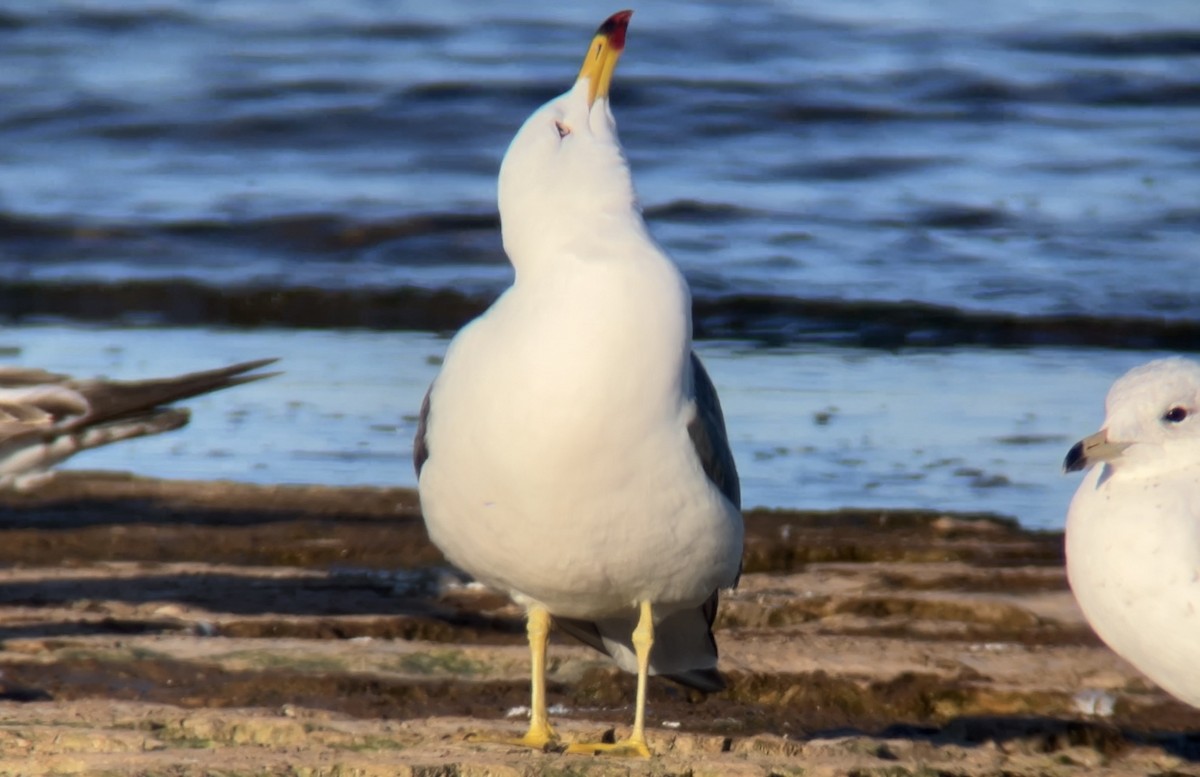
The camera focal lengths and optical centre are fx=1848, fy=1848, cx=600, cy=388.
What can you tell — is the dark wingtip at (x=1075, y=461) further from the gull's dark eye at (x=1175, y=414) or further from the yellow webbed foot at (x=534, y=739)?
the yellow webbed foot at (x=534, y=739)

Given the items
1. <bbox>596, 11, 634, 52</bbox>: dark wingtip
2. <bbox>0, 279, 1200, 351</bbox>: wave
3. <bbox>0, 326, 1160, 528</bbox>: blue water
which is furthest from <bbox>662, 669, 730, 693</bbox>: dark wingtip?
<bbox>0, 279, 1200, 351</bbox>: wave

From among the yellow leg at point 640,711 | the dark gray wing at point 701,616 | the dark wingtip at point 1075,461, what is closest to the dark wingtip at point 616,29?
the dark gray wing at point 701,616

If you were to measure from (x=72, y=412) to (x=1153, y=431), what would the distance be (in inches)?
108

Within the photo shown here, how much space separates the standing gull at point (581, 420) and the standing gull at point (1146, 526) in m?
0.82

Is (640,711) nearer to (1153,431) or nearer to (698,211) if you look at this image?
(1153,431)

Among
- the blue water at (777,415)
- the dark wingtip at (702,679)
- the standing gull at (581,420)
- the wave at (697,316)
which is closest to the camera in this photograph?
the standing gull at (581,420)

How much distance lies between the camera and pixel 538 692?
412 cm

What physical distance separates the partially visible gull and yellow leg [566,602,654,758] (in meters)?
1.39

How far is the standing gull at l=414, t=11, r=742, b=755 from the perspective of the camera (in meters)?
3.61

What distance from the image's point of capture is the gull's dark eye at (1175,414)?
4.21 meters

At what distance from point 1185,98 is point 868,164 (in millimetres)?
3512

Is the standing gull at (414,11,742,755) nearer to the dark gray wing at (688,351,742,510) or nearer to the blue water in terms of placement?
the dark gray wing at (688,351,742,510)

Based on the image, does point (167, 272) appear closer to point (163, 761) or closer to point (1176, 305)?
point (1176, 305)

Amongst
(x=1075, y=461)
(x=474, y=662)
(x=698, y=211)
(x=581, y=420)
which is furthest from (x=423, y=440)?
(x=698, y=211)
